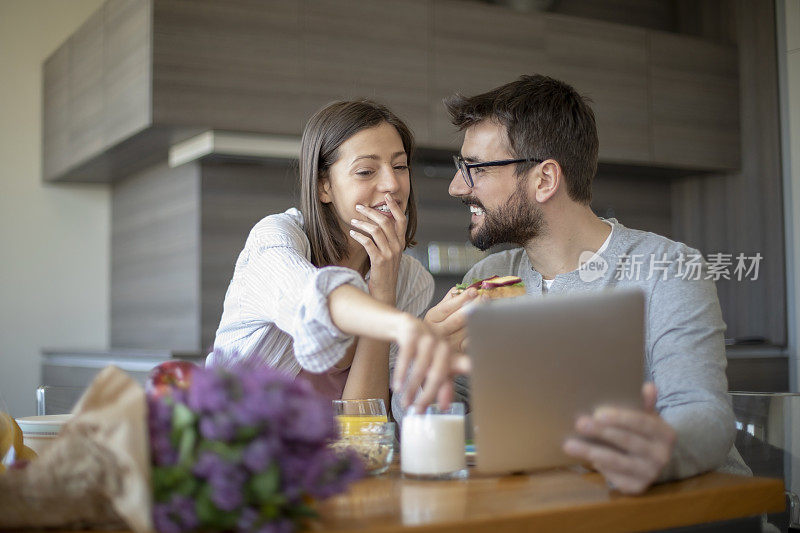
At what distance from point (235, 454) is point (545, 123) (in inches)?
55.5

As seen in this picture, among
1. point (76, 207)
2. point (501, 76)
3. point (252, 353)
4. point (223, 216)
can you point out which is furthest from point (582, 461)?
point (76, 207)

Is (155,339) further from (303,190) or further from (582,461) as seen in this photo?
(582,461)

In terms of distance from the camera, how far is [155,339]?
4016mm

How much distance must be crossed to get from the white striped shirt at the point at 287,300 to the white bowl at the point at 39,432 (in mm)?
246

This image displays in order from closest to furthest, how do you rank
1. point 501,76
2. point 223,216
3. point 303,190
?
1. point 303,190
2. point 223,216
3. point 501,76

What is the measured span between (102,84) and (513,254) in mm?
2436

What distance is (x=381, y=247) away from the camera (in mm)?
1851

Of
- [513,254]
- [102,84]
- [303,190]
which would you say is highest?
[102,84]

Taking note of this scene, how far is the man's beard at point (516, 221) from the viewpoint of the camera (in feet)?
6.58

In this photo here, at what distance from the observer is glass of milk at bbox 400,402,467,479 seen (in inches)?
46.6

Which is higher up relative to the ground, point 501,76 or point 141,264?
point 501,76

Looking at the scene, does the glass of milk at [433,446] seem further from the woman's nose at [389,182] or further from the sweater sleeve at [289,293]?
the woman's nose at [389,182]

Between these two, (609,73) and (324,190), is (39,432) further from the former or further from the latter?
(609,73)

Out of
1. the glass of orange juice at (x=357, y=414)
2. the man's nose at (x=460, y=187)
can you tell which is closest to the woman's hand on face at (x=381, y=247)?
the man's nose at (x=460, y=187)
